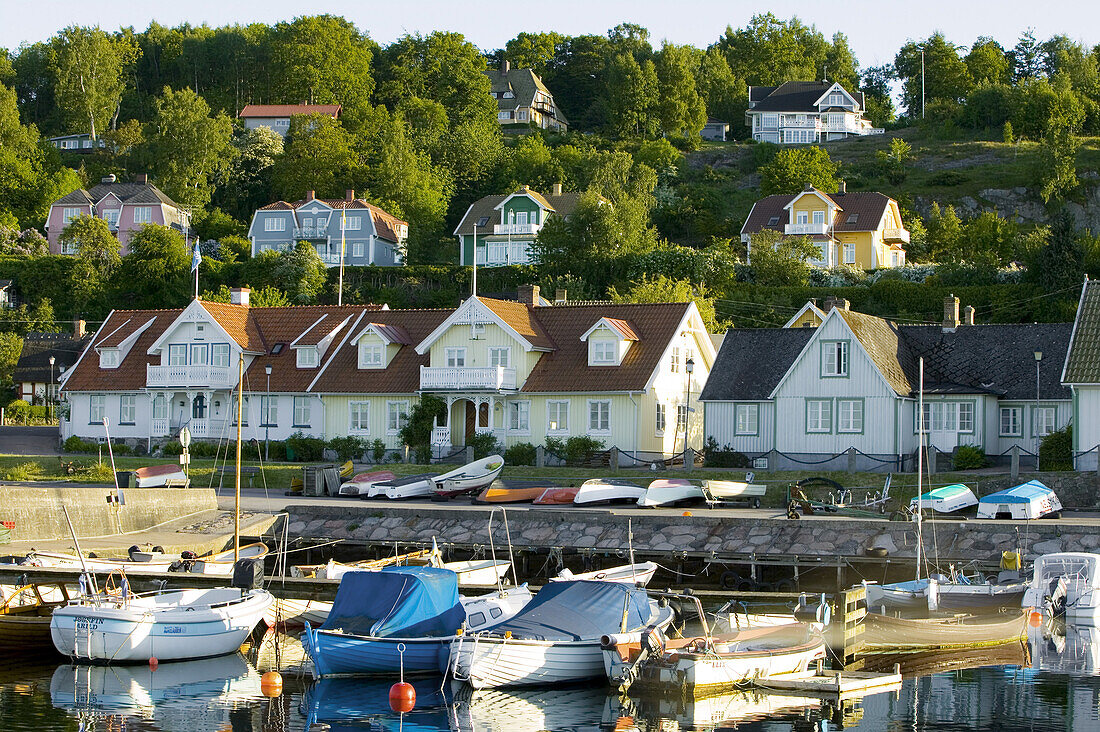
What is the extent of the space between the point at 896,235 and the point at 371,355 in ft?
165

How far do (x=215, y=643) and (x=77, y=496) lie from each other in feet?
46.4

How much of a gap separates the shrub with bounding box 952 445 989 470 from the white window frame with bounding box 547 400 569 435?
15094 mm

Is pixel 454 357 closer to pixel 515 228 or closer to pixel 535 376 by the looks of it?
pixel 535 376

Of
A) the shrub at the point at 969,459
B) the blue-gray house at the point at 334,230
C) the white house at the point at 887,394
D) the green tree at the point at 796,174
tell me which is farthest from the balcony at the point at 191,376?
the green tree at the point at 796,174

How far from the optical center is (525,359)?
54406mm

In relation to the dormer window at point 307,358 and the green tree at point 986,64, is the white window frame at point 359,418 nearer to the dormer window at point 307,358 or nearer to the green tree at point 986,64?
the dormer window at point 307,358

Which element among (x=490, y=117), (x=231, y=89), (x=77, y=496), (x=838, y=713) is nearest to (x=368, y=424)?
(x=77, y=496)

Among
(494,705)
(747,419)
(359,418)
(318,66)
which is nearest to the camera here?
(494,705)

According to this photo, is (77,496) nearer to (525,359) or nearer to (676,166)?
(525,359)

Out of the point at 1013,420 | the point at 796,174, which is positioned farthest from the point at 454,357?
the point at 796,174

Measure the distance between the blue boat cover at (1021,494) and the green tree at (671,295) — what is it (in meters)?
28.8

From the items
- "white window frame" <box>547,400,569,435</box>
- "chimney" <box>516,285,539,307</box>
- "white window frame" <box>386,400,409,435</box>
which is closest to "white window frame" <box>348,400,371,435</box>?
"white window frame" <box>386,400,409,435</box>

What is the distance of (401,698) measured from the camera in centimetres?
2369

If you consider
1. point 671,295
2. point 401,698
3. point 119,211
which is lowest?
point 401,698
